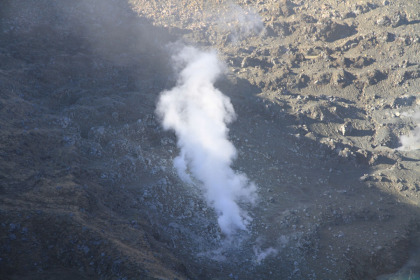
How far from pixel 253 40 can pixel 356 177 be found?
1789cm

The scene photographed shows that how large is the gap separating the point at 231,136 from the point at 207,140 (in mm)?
2348

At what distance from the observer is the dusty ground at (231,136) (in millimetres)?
15484

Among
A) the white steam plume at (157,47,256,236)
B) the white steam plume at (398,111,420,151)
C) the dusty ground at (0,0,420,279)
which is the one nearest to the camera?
the dusty ground at (0,0,420,279)

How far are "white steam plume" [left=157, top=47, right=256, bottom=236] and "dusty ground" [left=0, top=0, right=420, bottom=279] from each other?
2.70 ft

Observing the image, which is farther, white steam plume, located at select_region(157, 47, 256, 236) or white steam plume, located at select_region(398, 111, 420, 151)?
white steam plume, located at select_region(398, 111, 420, 151)

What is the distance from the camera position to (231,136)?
1013 inches

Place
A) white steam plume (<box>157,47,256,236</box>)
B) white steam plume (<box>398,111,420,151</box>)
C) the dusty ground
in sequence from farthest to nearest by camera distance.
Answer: white steam plume (<box>398,111,420,151</box>), white steam plume (<box>157,47,256,236</box>), the dusty ground

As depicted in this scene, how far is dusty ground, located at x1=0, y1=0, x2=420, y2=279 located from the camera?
15.5 m

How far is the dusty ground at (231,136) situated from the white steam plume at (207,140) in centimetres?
82

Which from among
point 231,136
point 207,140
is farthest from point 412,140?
point 207,140

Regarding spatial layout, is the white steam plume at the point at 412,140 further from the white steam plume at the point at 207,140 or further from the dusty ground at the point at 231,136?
the white steam plume at the point at 207,140

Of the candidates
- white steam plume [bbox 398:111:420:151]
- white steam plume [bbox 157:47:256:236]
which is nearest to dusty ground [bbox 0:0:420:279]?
white steam plume [bbox 398:111:420:151]

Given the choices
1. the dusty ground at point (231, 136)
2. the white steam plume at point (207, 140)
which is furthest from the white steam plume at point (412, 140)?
the white steam plume at point (207, 140)

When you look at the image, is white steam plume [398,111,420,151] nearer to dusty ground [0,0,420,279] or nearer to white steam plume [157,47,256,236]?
dusty ground [0,0,420,279]
